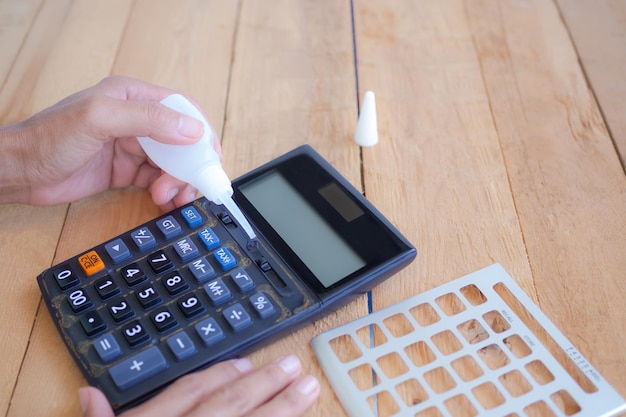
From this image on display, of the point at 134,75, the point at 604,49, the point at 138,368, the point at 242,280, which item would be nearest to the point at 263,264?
the point at 242,280

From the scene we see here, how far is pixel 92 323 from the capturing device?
0.48 m

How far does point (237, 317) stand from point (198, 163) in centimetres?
16

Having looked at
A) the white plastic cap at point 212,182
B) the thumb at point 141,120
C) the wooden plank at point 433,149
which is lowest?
the wooden plank at point 433,149

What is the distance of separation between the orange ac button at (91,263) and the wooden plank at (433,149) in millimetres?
229

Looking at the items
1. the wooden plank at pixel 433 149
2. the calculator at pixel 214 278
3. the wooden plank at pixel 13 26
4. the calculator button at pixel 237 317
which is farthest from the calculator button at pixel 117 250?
the wooden plank at pixel 13 26

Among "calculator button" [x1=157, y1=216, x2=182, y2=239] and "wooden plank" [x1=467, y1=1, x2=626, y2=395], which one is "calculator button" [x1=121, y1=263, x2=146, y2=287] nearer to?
"calculator button" [x1=157, y1=216, x2=182, y2=239]

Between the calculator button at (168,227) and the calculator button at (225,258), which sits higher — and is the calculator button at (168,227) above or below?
above

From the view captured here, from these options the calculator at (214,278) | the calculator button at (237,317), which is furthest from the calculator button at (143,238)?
the calculator button at (237,317)

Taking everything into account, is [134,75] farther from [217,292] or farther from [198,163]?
[217,292]

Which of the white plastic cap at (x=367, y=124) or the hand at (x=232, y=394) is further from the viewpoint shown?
the white plastic cap at (x=367, y=124)

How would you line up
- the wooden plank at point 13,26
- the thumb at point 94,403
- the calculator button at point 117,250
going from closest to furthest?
1. the thumb at point 94,403
2. the calculator button at point 117,250
3. the wooden plank at point 13,26

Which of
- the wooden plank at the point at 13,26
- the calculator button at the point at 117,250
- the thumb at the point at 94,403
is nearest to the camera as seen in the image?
the thumb at the point at 94,403

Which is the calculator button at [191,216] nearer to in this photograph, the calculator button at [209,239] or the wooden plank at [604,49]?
the calculator button at [209,239]

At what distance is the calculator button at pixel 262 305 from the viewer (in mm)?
485
